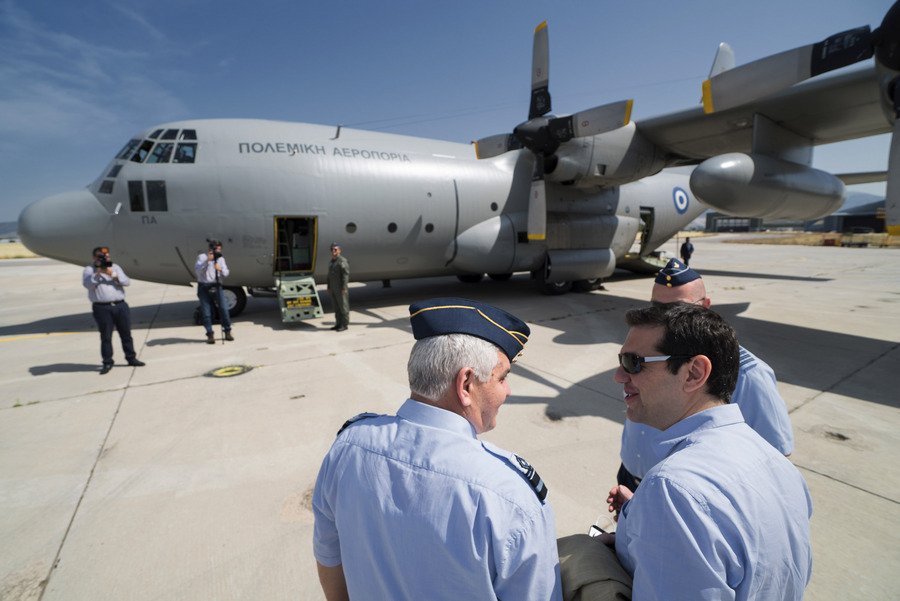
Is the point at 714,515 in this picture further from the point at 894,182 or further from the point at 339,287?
the point at 339,287

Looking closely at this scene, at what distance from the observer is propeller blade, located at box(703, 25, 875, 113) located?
16.0 ft

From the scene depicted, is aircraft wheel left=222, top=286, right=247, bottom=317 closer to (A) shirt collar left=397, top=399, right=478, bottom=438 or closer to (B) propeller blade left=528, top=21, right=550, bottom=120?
(B) propeller blade left=528, top=21, right=550, bottom=120

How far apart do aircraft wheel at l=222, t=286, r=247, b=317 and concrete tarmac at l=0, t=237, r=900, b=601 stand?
725 mm

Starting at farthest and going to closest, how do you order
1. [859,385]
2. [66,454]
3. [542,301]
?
[542,301] < [859,385] < [66,454]

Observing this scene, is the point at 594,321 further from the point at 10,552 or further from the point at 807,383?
the point at 10,552

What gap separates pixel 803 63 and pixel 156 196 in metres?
10.2

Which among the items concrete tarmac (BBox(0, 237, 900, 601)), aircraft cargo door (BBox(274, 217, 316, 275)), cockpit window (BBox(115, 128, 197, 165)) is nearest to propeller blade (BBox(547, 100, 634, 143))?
concrete tarmac (BBox(0, 237, 900, 601))

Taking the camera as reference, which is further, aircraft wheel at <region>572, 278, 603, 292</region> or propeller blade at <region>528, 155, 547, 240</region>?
aircraft wheel at <region>572, 278, 603, 292</region>

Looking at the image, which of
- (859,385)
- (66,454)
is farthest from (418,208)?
(859,385)

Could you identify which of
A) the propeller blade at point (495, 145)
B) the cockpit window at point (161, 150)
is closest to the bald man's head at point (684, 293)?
the propeller blade at point (495, 145)

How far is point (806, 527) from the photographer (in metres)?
1.10

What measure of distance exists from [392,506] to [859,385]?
6.37 metres

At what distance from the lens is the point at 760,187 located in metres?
6.91

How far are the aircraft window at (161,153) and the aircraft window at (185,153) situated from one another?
123 mm
